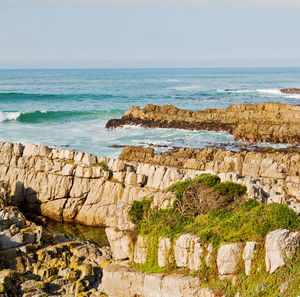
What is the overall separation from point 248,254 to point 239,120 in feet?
116

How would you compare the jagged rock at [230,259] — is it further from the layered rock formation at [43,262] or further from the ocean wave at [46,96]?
the ocean wave at [46,96]

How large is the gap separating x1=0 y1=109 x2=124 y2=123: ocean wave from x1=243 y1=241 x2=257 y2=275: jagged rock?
45.6 meters

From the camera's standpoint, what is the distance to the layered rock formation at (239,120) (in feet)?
128

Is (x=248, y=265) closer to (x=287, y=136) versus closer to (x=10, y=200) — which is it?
(x=10, y=200)

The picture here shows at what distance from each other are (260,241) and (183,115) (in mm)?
37702

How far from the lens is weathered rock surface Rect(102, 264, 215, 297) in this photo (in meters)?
11.6

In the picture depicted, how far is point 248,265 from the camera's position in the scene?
11172 mm

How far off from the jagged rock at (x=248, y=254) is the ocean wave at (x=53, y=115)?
45624mm

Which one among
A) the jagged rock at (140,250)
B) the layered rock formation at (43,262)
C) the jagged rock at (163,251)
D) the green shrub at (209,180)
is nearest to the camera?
the jagged rock at (163,251)

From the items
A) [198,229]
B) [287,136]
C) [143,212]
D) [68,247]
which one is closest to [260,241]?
[198,229]

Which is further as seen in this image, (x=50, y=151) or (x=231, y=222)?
(x=50, y=151)

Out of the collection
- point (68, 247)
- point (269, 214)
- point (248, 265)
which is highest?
point (269, 214)

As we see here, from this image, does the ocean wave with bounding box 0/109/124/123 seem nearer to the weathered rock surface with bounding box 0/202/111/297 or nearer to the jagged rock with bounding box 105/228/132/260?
the weathered rock surface with bounding box 0/202/111/297

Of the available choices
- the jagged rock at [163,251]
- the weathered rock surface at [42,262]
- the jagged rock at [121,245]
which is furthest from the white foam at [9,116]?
the jagged rock at [163,251]
